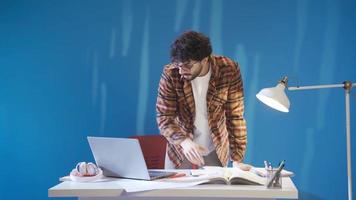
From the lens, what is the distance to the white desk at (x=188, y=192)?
4.69ft

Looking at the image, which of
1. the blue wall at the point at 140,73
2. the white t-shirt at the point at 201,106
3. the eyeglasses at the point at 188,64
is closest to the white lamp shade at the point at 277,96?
the white t-shirt at the point at 201,106

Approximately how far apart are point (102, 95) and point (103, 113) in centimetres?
13

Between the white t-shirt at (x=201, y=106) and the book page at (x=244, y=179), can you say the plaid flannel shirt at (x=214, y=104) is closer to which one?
the white t-shirt at (x=201, y=106)

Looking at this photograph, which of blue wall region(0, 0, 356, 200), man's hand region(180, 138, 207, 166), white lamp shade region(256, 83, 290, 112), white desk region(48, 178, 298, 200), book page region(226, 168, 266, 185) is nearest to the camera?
white desk region(48, 178, 298, 200)

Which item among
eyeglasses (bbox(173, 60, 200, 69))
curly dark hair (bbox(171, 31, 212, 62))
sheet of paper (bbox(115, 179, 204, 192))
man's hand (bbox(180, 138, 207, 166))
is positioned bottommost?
sheet of paper (bbox(115, 179, 204, 192))

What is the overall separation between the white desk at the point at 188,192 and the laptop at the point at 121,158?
126mm

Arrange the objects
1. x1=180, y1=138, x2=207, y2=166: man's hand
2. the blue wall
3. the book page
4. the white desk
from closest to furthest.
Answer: the white desk → the book page → x1=180, y1=138, x2=207, y2=166: man's hand → the blue wall

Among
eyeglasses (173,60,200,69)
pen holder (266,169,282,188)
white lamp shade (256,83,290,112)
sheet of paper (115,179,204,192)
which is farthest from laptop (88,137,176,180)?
white lamp shade (256,83,290,112)

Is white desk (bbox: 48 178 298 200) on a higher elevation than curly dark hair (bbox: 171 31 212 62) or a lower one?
lower

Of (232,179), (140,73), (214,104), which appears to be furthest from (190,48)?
(140,73)

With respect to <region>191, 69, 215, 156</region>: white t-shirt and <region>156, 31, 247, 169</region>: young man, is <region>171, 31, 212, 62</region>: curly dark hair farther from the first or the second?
<region>191, 69, 215, 156</region>: white t-shirt

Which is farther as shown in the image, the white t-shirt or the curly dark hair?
the white t-shirt

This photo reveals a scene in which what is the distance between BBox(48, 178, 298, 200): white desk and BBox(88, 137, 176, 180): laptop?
13 centimetres

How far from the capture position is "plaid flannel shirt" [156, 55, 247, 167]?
85.5 inches
